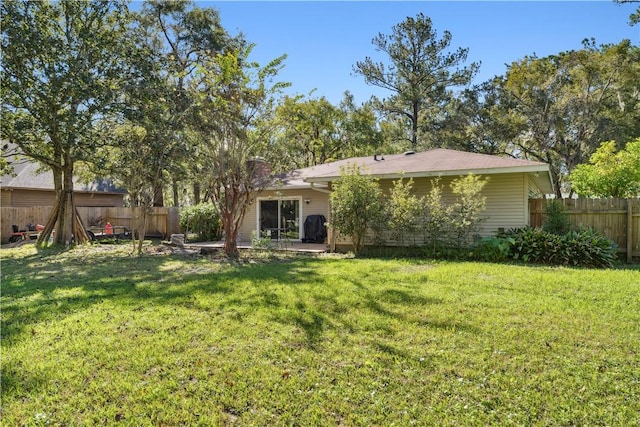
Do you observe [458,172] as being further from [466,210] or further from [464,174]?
[466,210]

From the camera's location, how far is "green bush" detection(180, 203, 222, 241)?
16.3 m

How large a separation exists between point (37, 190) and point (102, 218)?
12.8 feet

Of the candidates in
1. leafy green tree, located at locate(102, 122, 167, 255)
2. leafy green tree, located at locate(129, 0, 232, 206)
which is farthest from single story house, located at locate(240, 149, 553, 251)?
leafy green tree, located at locate(102, 122, 167, 255)

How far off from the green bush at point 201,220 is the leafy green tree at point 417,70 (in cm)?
1390

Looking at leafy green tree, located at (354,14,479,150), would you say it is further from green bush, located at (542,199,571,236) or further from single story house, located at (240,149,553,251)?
green bush, located at (542,199,571,236)

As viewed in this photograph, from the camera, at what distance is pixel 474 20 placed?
9977 mm

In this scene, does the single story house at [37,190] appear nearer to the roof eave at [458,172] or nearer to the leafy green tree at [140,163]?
the leafy green tree at [140,163]

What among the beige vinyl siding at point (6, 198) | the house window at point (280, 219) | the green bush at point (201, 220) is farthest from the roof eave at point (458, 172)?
the beige vinyl siding at point (6, 198)

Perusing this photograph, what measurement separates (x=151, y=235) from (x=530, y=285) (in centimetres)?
1744

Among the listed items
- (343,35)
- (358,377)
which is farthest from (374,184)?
(358,377)

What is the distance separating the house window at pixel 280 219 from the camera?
14820 mm

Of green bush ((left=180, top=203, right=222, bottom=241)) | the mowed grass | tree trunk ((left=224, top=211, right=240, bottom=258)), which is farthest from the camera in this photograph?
green bush ((left=180, top=203, right=222, bottom=241))

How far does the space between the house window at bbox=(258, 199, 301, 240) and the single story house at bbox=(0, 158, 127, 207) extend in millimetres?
10206

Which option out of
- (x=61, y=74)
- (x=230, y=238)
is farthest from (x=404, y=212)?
(x=61, y=74)
